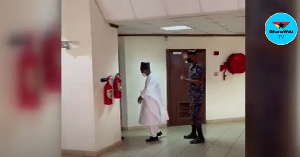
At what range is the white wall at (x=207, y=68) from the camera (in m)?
6.77

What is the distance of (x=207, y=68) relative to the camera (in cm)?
732

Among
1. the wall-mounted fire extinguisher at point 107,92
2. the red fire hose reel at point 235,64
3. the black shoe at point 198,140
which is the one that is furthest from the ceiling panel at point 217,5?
the red fire hose reel at point 235,64

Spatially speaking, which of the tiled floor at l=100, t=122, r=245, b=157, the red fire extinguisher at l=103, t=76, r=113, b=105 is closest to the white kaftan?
the tiled floor at l=100, t=122, r=245, b=157

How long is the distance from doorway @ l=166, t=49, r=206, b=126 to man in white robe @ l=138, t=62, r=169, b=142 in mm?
1277

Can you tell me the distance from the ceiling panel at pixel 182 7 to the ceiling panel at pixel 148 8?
10cm

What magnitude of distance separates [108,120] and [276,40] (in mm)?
4294

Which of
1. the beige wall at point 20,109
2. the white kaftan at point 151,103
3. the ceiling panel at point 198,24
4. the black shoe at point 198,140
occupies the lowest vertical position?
the black shoe at point 198,140

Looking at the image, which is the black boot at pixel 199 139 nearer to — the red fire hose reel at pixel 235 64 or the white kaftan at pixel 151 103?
the white kaftan at pixel 151 103

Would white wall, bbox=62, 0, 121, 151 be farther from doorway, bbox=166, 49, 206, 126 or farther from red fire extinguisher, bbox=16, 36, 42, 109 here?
red fire extinguisher, bbox=16, 36, 42, 109

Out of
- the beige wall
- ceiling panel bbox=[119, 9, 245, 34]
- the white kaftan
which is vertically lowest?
the white kaftan

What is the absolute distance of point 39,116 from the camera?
0.84 m

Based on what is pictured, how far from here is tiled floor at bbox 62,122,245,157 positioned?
495 cm

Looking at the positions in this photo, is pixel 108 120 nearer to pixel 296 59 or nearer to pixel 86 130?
pixel 86 130

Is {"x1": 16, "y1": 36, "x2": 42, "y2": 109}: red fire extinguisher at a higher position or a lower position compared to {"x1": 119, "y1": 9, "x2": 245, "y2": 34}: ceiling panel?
lower
